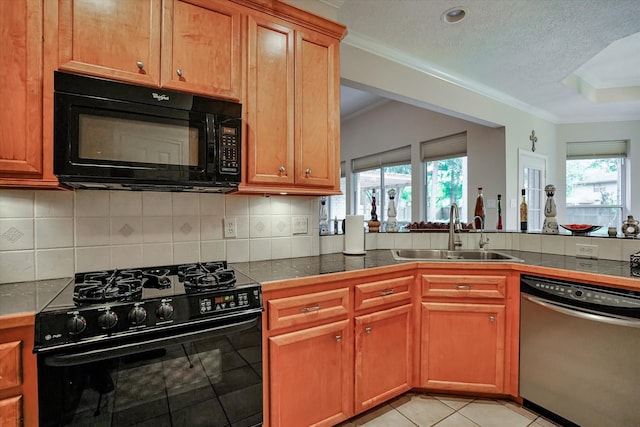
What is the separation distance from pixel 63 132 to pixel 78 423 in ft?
3.51

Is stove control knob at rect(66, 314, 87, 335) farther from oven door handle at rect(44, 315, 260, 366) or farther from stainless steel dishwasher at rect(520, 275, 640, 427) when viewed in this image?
stainless steel dishwasher at rect(520, 275, 640, 427)

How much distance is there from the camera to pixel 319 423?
1.52 meters

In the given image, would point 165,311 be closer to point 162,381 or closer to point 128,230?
point 162,381

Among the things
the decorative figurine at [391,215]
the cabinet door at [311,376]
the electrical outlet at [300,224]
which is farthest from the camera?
the decorative figurine at [391,215]

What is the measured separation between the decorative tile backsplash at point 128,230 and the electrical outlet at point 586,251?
1938 millimetres

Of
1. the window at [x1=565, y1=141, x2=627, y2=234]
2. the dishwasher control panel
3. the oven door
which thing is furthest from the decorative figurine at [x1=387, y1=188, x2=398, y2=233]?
the window at [x1=565, y1=141, x2=627, y2=234]

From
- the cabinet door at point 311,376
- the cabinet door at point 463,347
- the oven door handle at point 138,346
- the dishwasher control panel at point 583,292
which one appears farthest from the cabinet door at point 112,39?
the dishwasher control panel at point 583,292

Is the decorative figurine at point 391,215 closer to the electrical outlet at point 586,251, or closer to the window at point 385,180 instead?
the electrical outlet at point 586,251

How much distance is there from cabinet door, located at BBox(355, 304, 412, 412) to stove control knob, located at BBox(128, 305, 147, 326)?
100cm

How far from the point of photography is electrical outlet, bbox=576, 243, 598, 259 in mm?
2037

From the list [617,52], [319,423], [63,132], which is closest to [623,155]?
[617,52]

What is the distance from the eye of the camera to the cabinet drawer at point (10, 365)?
964 mm

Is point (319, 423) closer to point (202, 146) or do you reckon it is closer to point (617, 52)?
point (202, 146)

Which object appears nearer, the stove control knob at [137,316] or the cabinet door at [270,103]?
the stove control knob at [137,316]
